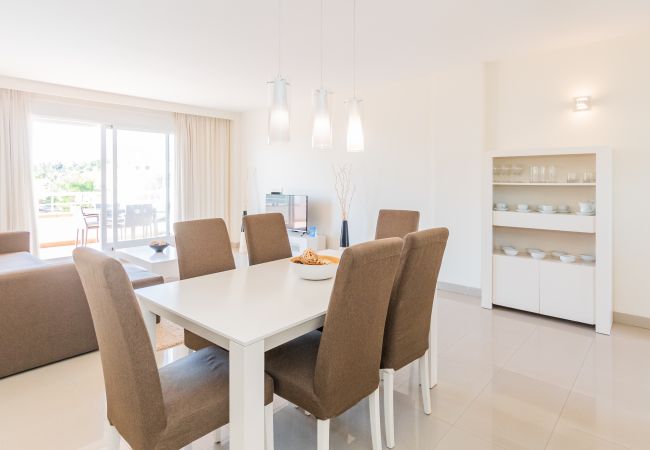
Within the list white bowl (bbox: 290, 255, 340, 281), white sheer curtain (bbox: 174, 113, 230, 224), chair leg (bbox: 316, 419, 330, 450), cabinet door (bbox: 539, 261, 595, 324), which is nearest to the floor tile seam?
cabinet door (bbox: 539, 261, 595, 324)

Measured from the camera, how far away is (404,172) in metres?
4.80

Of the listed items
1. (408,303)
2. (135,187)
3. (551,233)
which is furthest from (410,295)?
(135,187)

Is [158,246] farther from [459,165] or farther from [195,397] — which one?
[459,165]

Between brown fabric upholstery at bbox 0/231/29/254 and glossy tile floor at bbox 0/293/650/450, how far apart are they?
2332mm

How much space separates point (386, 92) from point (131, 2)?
10.3 ft

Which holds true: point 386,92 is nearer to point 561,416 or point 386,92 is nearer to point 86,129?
point 561,416

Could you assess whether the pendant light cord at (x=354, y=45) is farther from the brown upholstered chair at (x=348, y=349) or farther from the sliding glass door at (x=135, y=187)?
the sliding glass door at (x=135, y=187)

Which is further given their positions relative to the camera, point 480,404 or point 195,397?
point 480,404

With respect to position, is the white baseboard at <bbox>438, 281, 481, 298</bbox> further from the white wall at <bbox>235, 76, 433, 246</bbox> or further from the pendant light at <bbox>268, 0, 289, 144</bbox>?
the pendant light at <bbox>268, 0, 289, 144</bbox>

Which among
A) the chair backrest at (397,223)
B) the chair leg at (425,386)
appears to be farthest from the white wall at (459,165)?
the chair leg at (425,386)

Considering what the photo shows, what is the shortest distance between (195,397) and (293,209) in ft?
15.3

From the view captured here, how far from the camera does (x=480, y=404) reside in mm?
2230

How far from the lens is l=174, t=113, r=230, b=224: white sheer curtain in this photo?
6.52 m

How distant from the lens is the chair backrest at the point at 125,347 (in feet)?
3.89
